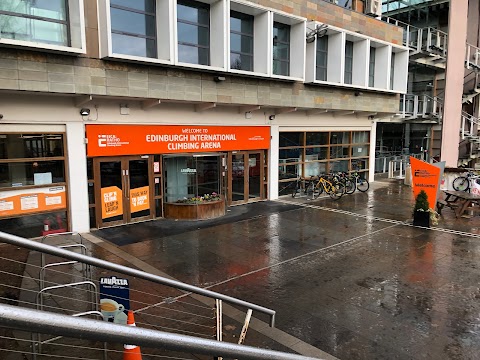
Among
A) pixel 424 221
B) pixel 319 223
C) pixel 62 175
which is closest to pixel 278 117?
pixel 319 223

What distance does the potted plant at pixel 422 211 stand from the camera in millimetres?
11062

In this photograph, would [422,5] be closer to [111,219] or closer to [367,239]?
[367,239]

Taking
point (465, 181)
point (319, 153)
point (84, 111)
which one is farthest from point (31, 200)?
point (465, 181)

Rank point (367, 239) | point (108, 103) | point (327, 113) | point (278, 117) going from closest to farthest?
point (367, 239) < point (108, 103) < point (278, 117) < point (327, 113)

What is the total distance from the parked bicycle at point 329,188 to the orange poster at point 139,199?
23.7 ft

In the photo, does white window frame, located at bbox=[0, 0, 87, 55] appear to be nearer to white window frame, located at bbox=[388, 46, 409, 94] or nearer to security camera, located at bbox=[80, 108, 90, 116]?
security camera, located at bbox=[80, 108, 90, 116]

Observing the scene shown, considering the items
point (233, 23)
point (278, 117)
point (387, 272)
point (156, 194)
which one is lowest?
point (387, 272)

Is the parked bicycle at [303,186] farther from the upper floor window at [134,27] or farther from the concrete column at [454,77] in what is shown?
the upper floor window at [134,27]

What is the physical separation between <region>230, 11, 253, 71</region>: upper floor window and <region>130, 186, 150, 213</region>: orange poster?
16.5 ft

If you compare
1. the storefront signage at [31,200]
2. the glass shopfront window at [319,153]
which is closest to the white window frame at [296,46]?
the glass shopfront window at [319,153]

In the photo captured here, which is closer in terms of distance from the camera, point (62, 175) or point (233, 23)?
point (62, 175)

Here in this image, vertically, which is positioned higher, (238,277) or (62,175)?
(62,175)

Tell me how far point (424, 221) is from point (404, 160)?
1392cm

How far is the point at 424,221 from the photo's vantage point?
1113cm
